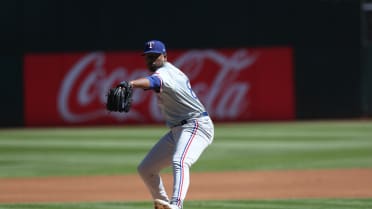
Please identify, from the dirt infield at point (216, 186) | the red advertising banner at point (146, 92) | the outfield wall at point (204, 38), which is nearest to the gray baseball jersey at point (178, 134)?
the dirt infield at point (216, 186)

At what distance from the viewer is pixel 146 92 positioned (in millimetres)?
23016

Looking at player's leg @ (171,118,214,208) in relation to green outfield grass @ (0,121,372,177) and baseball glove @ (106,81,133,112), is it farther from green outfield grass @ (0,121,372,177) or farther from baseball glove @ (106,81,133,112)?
green outfield grass @ (0,121,372,177)

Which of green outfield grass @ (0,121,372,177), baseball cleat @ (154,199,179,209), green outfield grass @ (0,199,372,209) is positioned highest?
baseball cleat @ (154,199,179,209)

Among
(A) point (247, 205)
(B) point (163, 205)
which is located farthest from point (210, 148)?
(B) point (163, 205)

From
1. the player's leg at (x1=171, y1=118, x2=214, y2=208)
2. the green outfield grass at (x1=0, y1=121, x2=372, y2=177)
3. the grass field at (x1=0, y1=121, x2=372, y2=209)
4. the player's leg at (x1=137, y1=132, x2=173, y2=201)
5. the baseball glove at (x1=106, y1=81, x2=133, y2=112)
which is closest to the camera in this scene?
the baseball glove at (x1=106, y1=81, x2=133, y2=112)

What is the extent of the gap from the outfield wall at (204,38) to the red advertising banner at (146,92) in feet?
0.19

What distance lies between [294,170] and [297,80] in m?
10.0

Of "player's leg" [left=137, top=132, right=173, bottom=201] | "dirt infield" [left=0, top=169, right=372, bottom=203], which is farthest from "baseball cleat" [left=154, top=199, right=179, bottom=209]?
"dirt infield" [left=0, top=169, right=372, bottom=203]

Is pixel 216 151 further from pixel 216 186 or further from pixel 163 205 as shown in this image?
pixel 163 205

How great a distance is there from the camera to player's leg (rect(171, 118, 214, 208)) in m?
8.00

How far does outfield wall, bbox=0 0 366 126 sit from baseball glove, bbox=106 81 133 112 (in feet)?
49.9

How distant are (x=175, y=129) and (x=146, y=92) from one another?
48.0ft

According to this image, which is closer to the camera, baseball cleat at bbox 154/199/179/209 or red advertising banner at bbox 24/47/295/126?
baseball cleat at bbox 154/199/179/209

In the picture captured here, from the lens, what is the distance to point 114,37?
2348 cm
